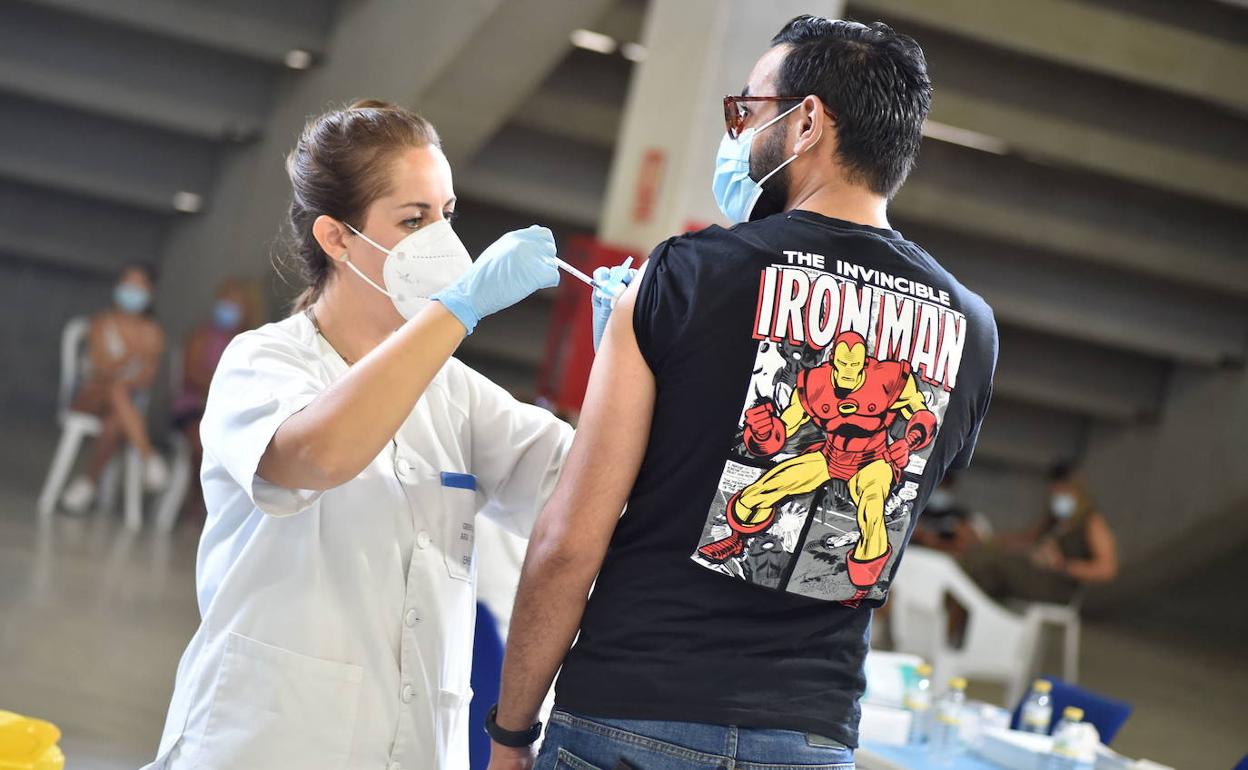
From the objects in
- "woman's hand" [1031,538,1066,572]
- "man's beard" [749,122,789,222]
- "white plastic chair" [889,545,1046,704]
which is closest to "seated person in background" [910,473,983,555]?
"woman's hand" [1031,538,1066,572]

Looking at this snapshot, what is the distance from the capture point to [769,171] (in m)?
1.57

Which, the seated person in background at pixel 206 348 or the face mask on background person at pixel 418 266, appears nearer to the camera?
the face mask on background person at pixel 418 266

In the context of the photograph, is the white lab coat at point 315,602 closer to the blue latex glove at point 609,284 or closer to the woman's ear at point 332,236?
the woman's ear at point 332,236

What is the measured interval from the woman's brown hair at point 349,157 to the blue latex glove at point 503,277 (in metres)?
0.26

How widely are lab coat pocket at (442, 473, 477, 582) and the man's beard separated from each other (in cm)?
53

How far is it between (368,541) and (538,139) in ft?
20.8

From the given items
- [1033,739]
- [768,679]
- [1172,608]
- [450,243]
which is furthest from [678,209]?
[1172,608]

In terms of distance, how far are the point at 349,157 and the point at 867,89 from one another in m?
0.71

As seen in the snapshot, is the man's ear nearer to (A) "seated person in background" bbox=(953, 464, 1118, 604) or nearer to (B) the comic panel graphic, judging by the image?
(B) the comic panel graphic

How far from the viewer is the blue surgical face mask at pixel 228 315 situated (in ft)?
25.4

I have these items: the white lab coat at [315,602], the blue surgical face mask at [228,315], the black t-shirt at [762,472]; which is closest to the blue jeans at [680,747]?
the black t-shirt at [762,472]

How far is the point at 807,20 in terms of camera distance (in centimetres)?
153

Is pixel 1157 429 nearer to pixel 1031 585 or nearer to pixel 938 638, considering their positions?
pixel 1031 585

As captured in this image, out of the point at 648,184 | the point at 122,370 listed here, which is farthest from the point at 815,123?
the point at 122,370
